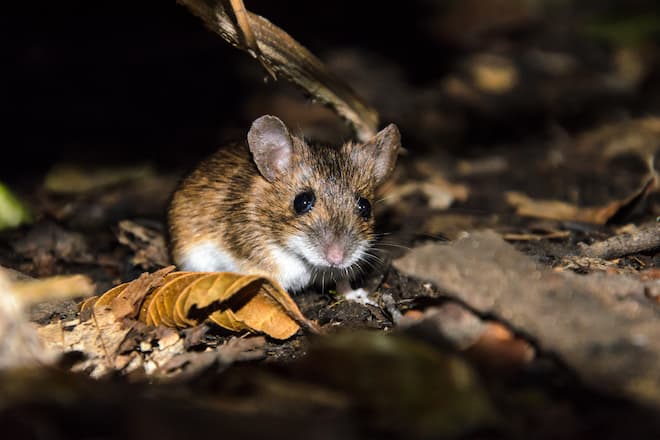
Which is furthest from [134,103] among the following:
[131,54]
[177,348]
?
[177,348]

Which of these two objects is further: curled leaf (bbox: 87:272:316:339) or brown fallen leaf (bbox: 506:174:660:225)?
brown fallen leaf (bbox: 506:174:660:225)

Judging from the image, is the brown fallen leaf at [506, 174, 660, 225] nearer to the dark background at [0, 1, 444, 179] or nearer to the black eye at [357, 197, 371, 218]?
the black eye at [357, 197, 371, 218]

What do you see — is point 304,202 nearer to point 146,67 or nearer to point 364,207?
point 364,207

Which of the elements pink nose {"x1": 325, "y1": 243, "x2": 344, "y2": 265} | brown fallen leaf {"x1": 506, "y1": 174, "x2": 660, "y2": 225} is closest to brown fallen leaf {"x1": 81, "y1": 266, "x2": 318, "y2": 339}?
pink nose {"x1": 325, "y1": 243, "x2": 344, "y2": 265}

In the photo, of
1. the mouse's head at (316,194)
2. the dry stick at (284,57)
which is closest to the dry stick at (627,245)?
the mouse's head at (316,194)

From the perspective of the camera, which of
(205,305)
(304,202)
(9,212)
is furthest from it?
(9,212)

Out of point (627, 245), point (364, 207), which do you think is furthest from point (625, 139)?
point (364, 207)
